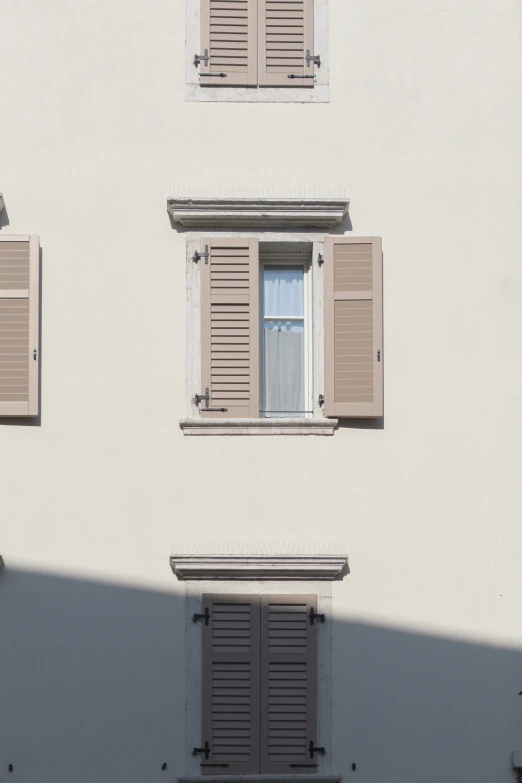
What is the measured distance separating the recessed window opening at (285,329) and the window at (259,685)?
1.49 meters

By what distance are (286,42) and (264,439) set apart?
3.06 m

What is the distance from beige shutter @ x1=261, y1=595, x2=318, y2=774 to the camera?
9.43 meters

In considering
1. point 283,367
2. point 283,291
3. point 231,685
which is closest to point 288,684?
point 231,685

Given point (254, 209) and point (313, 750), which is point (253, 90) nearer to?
point (254, 209)

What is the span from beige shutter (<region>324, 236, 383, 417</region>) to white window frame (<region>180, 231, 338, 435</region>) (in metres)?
0.11

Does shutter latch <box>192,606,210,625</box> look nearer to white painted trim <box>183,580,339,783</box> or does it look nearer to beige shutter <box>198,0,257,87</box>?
white painted trim <box>183,580,339,783</box>

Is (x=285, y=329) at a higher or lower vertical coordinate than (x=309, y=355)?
higher

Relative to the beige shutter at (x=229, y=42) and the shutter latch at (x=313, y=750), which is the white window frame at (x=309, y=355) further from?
the shutter latch at (x=313, y=750)

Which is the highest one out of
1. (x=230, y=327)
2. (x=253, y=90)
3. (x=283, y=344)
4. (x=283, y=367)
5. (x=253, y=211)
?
(x=253, y=90)

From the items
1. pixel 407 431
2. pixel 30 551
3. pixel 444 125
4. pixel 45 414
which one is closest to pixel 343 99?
pixel 444 125

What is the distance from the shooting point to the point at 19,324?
9.71 m

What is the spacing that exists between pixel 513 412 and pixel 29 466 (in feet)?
11.7

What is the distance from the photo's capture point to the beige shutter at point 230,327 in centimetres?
973

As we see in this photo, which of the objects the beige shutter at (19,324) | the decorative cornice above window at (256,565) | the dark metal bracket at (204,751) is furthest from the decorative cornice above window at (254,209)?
the dark metal bracket at (204,751)
